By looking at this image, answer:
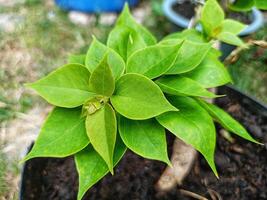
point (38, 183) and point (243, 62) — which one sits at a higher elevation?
point (38, 183)

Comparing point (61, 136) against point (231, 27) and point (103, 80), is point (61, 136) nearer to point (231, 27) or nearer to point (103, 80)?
point (103, 80)

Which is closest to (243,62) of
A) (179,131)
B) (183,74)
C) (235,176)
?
(235,176)

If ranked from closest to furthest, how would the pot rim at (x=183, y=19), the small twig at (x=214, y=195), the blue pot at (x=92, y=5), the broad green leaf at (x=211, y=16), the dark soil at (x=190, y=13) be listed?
the broad green leaf at (x=211, y=16), the small twig at (x=214, y=195), the pot rim at (x=183, y=19), the dark soil at (x=190, y=13), the blue pot at (x=92, y=5)

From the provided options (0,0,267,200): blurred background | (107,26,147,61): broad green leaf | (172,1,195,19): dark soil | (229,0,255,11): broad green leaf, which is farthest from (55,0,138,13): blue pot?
(107,26,147,61): broad green leaf

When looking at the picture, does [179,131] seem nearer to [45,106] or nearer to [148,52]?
[148,52]

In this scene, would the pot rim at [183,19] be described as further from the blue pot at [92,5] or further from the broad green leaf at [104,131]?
the broad green leaf at [104,131]

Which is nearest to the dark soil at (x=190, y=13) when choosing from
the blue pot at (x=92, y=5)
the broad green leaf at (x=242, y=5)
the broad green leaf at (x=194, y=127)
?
the blue pot at (x=92, y=5)
